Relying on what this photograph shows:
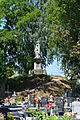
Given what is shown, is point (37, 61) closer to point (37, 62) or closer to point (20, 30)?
point (37, 62)

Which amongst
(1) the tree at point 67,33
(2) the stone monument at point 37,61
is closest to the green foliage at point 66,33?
(1) the tree at point 67,33

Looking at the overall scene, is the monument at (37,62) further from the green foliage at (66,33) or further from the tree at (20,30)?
the green foliage at (66,33)

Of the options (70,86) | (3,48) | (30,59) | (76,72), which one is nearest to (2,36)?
(3,48)

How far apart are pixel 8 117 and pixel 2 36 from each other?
28336mm

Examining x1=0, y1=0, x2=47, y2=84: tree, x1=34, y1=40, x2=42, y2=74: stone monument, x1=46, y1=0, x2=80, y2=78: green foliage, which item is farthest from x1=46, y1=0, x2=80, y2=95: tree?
x1=34, y1=40, x2=42, y2=74: stone monument

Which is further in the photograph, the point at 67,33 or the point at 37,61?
the point at 37,61

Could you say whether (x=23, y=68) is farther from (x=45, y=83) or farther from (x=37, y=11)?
(x=37, y=11)

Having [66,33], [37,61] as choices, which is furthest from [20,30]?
[66,33]

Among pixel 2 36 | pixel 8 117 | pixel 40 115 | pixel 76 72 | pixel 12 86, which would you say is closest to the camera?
pixel 40 115

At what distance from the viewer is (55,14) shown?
3259 centimetres

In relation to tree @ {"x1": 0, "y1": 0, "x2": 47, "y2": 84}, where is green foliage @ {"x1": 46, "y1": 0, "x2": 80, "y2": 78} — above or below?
below

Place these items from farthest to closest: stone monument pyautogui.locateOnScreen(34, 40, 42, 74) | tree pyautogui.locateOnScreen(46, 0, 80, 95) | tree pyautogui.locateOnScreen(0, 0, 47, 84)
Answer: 1. stone monument pyautogui.locateOnScreen(34, 40, 42, 74)
2. tree pyautogui.locateOnScreen(0, 0, 47, 84)
3. tree pyautogui.locateOnScreen(46, 0, 80, 95)

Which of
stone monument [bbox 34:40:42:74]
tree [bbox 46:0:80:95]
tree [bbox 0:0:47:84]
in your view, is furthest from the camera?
stone monument [bbox 34:40:42:74]

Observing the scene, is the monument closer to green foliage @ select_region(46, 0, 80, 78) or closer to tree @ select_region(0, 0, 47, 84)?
tree @ select_region(0, 0, 47, 84)
